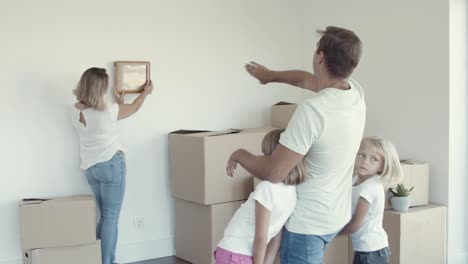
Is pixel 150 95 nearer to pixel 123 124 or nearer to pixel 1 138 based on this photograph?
pixel 123 124

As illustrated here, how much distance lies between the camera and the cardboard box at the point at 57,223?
3.40 m

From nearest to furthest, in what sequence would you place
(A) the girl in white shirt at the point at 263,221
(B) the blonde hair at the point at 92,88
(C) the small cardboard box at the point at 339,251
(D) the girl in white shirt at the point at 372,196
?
1. (A) the girl in white shirt at the point at 263,221
2. (D) the girl in white shirt at the point at 372,196
3. (B) the blonde hair at the point at 92,88
4. (C) the small cardboard box at the point at 339,251

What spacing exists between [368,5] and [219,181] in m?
1.80

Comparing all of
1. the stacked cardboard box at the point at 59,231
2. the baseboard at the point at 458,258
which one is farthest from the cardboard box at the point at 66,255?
the baseboard at the point at 458,258

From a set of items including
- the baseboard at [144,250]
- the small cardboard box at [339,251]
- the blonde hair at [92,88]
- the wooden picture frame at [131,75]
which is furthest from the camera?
the baseboard at [144,250]

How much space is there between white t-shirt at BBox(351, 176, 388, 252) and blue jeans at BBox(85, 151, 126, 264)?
76.9 inches

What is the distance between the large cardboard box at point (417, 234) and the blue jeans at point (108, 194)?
1.80m

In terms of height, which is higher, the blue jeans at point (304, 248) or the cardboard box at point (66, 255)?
the blue jeans at point (304, 248)

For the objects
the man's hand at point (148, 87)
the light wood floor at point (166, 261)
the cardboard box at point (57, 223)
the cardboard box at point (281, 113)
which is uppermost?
the man's hand at point (148, 87)

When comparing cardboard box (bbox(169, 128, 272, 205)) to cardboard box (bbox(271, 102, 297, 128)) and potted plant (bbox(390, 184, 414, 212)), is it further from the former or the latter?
potted plant (bbox(390, 184, 414, 212))

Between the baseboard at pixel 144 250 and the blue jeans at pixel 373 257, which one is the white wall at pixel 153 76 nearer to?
the baseboard at pixel 144 250

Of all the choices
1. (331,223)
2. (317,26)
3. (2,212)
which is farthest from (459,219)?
(2,212)

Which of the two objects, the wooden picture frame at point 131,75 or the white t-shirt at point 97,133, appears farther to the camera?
the wooden picture frame at point 131,75

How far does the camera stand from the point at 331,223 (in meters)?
1.74
